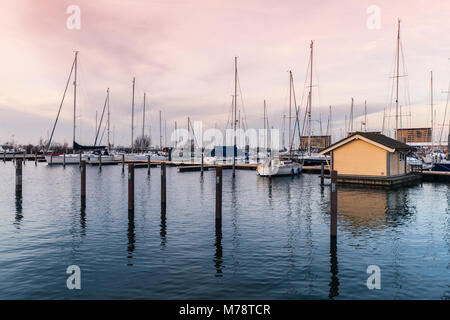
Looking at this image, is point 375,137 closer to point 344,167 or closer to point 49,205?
point 344,167

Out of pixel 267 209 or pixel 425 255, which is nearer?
pixel 425 255

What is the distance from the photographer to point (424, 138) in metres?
191

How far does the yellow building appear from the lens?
34062 millimetres

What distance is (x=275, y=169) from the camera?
46.3 metres

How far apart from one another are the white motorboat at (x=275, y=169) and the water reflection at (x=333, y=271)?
29475 mm

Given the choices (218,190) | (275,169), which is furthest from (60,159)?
(218,190)

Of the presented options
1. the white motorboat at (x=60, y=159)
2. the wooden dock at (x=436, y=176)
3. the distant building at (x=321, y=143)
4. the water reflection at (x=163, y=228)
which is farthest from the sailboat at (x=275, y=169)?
the white motorboat at (x=60, y=159)

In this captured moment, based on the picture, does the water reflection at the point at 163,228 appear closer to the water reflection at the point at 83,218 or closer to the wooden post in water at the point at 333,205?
the water reflection at the point at 83,218

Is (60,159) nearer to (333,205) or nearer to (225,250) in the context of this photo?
(225,250)

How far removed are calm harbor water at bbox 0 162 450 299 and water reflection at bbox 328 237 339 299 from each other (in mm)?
33

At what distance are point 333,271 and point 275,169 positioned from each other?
115 feet

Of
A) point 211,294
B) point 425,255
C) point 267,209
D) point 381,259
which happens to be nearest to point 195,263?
point 211,294

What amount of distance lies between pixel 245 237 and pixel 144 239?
15.3ft
